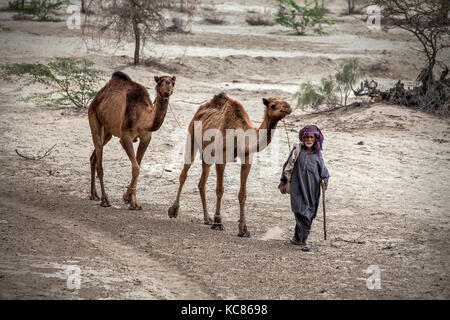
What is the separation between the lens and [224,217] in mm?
8469

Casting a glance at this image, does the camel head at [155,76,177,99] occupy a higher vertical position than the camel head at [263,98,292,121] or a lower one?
higher

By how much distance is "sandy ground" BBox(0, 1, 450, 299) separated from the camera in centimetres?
593

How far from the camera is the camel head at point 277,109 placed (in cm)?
706

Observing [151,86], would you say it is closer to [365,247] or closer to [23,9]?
[365,247]

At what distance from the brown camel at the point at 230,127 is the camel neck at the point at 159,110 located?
0.44 metres

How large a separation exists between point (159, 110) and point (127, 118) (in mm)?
700

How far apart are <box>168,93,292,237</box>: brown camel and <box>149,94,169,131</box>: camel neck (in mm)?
443

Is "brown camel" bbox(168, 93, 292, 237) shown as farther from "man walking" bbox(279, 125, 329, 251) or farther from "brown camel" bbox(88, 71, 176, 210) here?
"brown camel" bbox(88, 71, 176, 210)

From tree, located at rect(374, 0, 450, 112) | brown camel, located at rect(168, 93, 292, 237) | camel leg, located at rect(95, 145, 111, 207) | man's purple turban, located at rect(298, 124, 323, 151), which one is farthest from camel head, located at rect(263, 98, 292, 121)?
tree, located at rect(374, 0, 450, 112)

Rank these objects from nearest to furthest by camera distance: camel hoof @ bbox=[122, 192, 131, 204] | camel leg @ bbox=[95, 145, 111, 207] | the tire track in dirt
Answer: the tire track in dirt → camel hoof @ bbox=[122, 192, 131, 204] → camel leg @ bbox=[95, 145, 111, 207]

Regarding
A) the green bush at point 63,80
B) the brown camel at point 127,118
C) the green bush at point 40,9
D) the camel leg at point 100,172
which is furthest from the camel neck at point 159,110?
the green bush at point 40,9

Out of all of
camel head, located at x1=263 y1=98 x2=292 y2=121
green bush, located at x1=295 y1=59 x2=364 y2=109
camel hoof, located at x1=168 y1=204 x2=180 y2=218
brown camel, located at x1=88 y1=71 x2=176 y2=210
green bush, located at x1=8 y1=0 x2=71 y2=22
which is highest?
green bush, located at x1=8 y1=0 x2=71 y2=22

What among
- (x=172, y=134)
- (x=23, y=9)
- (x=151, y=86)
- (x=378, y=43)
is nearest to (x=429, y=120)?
(x=172, y=134)

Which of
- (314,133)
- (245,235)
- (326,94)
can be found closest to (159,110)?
(245,235)
